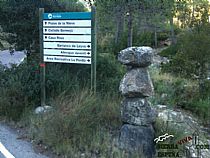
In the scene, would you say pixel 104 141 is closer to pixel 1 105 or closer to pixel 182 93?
pixel 1 105

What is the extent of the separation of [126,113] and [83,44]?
7.43 ft

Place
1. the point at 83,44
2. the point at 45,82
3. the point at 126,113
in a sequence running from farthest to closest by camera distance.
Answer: the point at 45,82
the point at 83,44
the point at 126,113

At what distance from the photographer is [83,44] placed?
8.13m

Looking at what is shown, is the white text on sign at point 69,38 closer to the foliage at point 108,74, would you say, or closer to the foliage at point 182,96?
the foliage at point 108,74

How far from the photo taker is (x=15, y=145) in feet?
22.4

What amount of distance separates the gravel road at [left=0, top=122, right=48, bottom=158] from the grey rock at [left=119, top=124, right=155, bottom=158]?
4.54 ft

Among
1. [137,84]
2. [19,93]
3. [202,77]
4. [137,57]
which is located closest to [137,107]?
[137,84]

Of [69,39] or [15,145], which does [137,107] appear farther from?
[69,39]

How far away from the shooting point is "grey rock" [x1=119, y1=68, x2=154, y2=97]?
21.1 ft

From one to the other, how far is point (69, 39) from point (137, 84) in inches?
96.1

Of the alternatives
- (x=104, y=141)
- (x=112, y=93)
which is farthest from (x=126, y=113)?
(x=112, y=93)

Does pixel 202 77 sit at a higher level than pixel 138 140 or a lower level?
higher

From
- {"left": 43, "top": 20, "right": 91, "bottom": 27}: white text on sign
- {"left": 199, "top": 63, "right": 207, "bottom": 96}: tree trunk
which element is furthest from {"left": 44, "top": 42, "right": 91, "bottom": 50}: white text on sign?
{"left": 199, "top": 63, "right": 207, "bottom": 96}: tree trunk

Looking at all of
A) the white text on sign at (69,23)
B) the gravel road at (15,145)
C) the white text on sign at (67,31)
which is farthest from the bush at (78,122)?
the white text on sign at (69,23)
